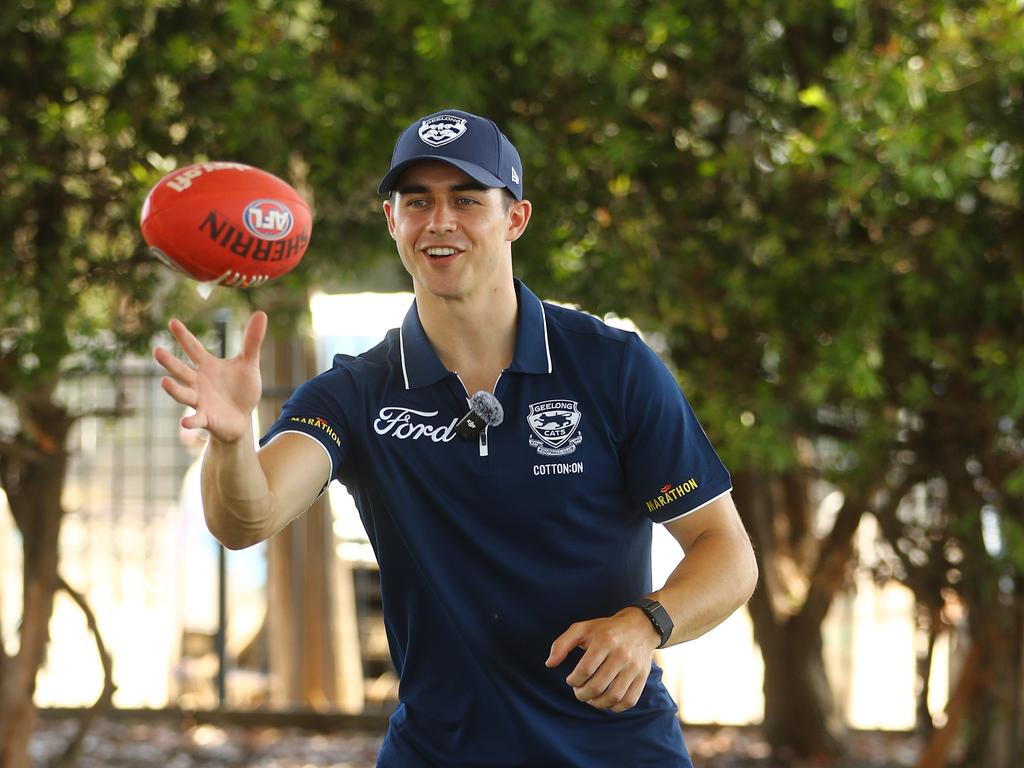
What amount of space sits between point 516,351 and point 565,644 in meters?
0.71

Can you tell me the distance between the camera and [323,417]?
2688 millimetres

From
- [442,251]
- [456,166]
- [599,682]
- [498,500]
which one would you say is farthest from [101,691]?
[599,682]

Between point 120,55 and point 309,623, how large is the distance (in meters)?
3.69

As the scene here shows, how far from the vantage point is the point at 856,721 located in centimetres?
878

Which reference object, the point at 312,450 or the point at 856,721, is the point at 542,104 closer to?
the point at 312,450

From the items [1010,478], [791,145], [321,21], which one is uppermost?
[321,21]

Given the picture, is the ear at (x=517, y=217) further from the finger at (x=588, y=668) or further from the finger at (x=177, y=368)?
the finger at (x=588, y=668)

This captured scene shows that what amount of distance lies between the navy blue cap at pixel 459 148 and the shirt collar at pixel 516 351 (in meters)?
0.28

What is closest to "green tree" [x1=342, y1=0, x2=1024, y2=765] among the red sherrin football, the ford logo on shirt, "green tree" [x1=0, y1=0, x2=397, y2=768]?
"green tree" [x1=0, y1=0, x2=397, y2=768]

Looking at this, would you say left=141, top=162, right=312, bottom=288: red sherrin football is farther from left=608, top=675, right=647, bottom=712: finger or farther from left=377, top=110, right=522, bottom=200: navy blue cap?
left=608, top=675, right=647, bottom=712: finger

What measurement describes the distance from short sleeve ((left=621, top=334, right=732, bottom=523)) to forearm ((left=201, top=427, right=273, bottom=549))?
75cm

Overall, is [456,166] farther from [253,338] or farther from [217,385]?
[217,385]

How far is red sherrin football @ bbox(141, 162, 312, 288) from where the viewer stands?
3.08 m

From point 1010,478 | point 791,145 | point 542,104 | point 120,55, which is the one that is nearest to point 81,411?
point 120,55
